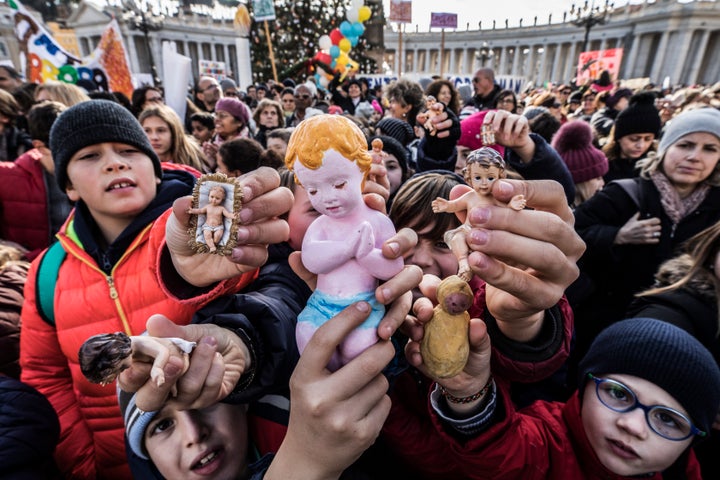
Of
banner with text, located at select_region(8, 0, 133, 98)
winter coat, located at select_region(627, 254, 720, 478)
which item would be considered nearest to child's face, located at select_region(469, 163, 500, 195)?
winter coat, located at select_region(627, 254, 720, 478)

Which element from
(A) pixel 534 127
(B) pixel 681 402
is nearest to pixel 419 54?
(A) pixel 534 127

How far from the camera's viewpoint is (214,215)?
40.5 inches

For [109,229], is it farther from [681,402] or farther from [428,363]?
[681,402]

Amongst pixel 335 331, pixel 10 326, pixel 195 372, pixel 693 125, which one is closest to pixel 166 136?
pixel 10 326

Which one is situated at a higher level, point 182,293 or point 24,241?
point 182,293

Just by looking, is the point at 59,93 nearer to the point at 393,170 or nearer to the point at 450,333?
the point at 393,170

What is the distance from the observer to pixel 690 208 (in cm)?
249

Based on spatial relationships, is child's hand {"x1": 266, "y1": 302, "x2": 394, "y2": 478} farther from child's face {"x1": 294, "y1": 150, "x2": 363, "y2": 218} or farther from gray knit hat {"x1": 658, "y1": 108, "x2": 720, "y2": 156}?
gray knit hat {"x1": 658, "y1": 108, "x2": 720, "y2": 156}

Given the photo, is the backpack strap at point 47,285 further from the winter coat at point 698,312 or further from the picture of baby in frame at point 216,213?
the winter coat at point 698,312

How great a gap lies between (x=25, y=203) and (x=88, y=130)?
202cm

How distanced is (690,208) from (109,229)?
12.3ft

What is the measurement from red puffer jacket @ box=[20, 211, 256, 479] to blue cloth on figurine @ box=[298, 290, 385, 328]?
1.59ft

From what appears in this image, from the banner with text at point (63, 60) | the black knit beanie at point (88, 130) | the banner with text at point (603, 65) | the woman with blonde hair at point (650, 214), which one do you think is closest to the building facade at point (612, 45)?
the banner with text at point (603, 65)

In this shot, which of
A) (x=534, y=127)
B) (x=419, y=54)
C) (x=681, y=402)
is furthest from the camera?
(x=419, y=54)
